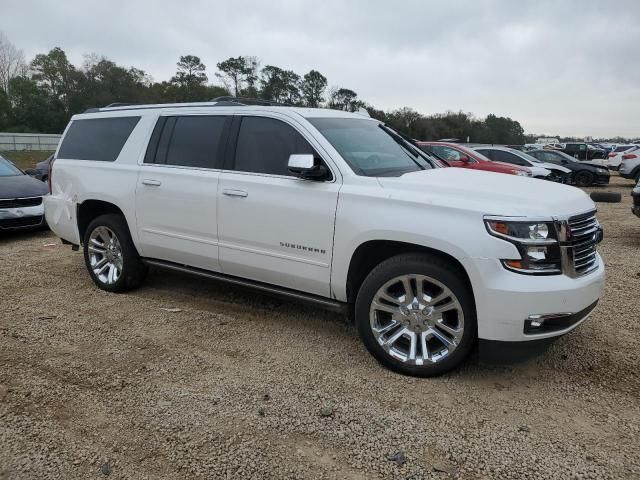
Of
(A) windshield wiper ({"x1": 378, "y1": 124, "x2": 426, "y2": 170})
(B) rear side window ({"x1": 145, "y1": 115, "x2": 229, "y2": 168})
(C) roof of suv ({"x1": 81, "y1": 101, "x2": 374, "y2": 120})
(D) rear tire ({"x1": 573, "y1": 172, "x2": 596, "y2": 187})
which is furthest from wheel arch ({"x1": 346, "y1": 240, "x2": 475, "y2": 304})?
(D) rear tire ({"x1": 573, "y1": 172, "x2": 596, "y2": 187})

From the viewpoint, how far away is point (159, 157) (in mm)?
5012

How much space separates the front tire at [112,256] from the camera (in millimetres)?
5320

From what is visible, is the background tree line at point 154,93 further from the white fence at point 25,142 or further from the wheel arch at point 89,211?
the wheel arch at point 89,211

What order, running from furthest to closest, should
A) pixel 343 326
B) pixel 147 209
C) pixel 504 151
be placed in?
pixel 504 151
pixel 147 209
pixel 343 326

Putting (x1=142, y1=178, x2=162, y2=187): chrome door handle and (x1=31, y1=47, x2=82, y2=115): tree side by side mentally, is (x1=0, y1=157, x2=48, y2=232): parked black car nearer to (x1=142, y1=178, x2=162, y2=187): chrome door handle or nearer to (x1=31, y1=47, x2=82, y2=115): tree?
(x1=142, y1=178, x2=162, y2=187): chrome door handle

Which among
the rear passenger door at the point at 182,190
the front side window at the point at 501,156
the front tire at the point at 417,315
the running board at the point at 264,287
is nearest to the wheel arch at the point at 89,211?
the rear passenger door at the point at 182,190

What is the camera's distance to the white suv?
328cm

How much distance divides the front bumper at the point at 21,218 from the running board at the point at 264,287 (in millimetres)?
4495

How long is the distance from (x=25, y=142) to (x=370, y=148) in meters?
→ 49.8

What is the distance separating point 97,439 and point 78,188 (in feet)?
11.1

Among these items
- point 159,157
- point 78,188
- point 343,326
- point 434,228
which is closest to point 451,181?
point 434,228

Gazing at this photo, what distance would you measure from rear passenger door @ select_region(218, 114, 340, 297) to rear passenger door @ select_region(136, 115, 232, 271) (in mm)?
150

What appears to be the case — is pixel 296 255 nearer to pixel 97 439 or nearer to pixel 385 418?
pixel 385 418

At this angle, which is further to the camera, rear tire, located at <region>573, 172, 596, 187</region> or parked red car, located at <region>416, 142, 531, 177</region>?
rear tire, located at <region>573, 172, 596, 187</region>
